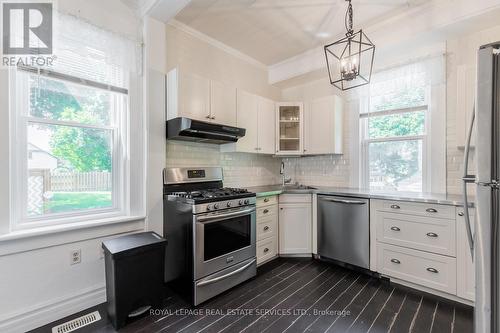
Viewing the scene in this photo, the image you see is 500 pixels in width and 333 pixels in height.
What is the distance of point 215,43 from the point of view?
3.18 m

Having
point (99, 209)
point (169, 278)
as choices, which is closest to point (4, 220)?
point (99, 209)

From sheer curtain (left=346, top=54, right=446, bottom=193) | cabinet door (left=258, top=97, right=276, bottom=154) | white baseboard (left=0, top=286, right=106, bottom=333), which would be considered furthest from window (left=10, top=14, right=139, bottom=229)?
sheer curtain (left=346, top=54, right=446, bottom=193)

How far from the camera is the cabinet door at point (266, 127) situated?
11.1ft

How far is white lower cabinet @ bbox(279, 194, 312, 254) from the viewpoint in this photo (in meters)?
3.15

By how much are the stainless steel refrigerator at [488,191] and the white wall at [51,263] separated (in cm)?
255

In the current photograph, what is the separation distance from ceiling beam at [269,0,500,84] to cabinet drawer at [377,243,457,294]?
2.24 meters

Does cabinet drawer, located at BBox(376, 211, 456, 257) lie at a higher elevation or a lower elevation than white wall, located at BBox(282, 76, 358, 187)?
lower

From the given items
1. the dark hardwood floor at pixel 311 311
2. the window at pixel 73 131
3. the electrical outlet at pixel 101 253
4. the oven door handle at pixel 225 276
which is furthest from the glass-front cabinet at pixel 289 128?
the electrical outlet at pixel 101 253

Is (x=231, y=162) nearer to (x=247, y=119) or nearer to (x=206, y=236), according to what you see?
(x=247, y=119)

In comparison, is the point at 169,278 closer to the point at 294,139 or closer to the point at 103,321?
the point at 103,321

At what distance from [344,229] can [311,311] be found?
109 centimetres

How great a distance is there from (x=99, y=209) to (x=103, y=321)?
95 cm

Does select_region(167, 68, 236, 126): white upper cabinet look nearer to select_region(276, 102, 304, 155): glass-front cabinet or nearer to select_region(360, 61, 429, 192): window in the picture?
select_region(276, 102, 304, 155): glass-front cabinet

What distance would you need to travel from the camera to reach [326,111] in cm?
341
